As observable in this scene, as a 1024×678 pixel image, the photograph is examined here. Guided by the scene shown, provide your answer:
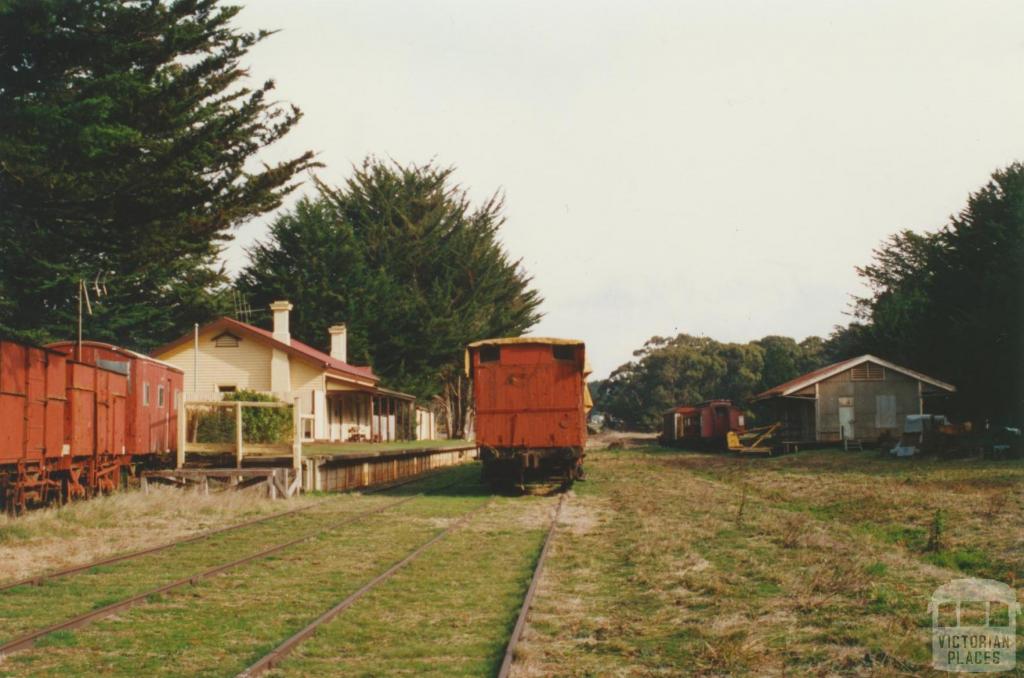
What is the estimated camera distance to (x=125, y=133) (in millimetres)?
13086

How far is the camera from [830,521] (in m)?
15.6

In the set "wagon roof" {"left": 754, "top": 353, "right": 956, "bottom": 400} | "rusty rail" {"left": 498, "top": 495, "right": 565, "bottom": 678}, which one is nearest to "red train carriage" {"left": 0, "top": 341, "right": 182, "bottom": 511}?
"rusty rail" {"left": 498, "top": 495, "right": 565, "bottom": 678}

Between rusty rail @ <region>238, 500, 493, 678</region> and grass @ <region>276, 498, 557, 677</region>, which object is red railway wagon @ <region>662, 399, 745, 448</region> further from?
rusty rail @ <region>238, 500, 493, 678</region>

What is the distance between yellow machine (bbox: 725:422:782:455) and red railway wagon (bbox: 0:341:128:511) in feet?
101

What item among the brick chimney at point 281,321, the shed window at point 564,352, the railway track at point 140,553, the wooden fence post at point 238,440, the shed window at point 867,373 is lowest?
the railway track at point 140,553

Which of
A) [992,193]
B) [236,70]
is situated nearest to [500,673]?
[236,70]

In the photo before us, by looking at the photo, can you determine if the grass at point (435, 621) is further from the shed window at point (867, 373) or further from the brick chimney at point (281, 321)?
the shed window at point (867, 373)

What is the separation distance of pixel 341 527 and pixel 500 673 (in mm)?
9598

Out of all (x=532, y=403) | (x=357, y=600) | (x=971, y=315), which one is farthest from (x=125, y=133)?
(x=971, y=315)

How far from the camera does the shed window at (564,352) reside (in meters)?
22.1

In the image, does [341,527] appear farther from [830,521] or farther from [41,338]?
[41,338]

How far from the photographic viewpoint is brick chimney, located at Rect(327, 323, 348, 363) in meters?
47.1

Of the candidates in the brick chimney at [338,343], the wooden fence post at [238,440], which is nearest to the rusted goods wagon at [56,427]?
the wooden fence post at [238,440]

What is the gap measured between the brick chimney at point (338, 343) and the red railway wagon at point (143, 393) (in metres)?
21.4
